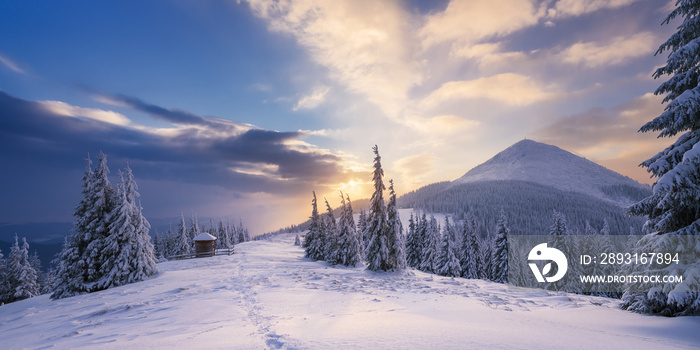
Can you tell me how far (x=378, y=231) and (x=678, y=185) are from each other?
803 inches

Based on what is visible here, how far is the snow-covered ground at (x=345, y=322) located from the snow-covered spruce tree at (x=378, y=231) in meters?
11.0

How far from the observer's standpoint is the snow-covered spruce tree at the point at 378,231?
2634cm

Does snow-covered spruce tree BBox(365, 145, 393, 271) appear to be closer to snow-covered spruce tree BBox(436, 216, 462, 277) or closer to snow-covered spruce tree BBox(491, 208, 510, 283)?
snow-covered spruce tree BBox(436, 216, 462, 277)

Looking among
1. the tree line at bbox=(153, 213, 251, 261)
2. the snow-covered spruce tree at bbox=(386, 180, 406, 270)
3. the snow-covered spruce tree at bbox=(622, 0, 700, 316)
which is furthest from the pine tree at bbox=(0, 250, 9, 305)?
the snow-covered spruce tree at bbox=(622, 0, 700, 316)

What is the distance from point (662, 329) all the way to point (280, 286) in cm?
1559

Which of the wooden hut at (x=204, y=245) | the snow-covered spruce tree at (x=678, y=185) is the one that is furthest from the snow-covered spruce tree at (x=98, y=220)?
the snow-covered spruce tree at (x=678, y=185)

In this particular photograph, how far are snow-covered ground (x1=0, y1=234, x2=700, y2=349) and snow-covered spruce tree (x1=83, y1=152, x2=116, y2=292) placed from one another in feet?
28.7

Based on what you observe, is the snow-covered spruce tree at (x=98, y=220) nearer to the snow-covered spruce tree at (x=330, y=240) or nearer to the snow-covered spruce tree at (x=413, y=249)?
the snow-covered spruce tree at (x=330, y=240)

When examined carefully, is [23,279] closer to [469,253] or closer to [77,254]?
[77,254]

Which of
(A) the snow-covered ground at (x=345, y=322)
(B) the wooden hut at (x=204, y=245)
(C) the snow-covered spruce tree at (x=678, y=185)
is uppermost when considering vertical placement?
(C) the snow-covered spruce tree at (x=678, y=185)

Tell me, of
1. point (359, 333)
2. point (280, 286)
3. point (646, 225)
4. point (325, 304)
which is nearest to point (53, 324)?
point (280, 286)

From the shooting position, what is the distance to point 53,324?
11203 mm

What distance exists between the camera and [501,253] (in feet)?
139

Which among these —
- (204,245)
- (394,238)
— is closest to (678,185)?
(394,238)
